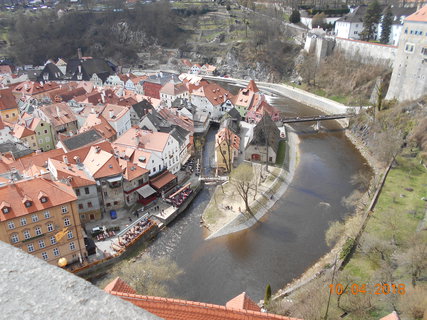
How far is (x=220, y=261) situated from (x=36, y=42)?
345 feet

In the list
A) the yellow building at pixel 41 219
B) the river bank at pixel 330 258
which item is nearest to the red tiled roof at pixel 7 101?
the yellow building at pixel 41 219

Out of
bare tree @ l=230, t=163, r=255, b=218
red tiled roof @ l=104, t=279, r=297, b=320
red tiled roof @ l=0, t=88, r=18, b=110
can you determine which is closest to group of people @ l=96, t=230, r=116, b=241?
bare tree @ l=230, t=163, r=255, b=218

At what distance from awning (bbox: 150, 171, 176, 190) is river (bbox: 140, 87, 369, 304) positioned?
3.95 m

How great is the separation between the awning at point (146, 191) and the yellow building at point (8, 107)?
1334 inches

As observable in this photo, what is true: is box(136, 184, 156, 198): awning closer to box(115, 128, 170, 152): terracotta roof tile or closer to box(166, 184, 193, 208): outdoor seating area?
box(166, 184, 193, 208): outdoor seating area

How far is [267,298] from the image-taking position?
82.2 ft

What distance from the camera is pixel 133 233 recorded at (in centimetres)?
3288

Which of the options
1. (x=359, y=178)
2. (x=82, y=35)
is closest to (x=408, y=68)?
(x=359, y=178)

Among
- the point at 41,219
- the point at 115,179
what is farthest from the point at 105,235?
the point at 41,219

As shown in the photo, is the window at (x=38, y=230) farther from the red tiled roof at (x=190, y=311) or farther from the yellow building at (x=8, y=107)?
the yellow building at (x=8, y=107)

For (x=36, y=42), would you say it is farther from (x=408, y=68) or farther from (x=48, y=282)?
(x=48, y=282)

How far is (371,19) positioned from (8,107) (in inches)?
3062

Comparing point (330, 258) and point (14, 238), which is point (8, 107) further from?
point (330, 258)

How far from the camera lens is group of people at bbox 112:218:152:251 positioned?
31.8 metres
